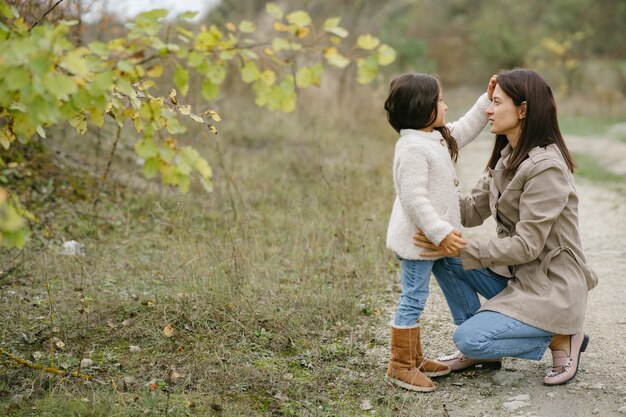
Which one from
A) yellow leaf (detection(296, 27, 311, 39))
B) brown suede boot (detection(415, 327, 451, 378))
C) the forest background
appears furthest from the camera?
brown suede boot (detection(415, 327, 451, 378))

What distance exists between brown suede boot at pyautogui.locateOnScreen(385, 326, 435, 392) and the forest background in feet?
0.29

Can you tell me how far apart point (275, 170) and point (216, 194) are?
1598 millimetres

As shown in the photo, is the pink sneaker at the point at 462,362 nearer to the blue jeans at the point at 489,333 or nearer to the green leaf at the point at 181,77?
the blue jeans at the point at 489,333

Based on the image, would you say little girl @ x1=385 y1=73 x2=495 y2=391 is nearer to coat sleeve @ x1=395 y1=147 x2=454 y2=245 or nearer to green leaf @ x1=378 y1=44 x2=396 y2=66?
coat sleeve @ x1=395 y1=147 x2=454 y2=245

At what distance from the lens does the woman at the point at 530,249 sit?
3.22m

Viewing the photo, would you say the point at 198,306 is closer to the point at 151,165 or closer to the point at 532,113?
the point at 151,165

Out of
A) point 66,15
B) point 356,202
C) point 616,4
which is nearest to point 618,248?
point 356,202

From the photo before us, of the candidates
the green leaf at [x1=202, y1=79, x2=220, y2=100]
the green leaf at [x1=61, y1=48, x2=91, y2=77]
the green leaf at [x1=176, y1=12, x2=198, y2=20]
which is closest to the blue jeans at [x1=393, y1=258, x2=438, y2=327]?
the green leaf at [x1=202, y1=79, x2=220, y2=100]

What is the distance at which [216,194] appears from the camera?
6605 mm

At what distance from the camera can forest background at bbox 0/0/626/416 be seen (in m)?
3.28

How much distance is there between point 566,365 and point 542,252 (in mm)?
565

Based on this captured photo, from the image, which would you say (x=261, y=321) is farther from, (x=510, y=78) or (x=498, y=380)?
(x=510, y=78)

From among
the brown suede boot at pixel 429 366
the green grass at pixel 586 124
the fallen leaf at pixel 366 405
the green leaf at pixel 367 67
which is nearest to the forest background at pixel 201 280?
the fallen leaf at pixel 366 405

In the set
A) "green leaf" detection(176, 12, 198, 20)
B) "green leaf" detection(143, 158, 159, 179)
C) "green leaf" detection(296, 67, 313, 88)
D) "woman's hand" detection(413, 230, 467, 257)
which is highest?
"green leaf" detection(176, 12, 198, 20)
